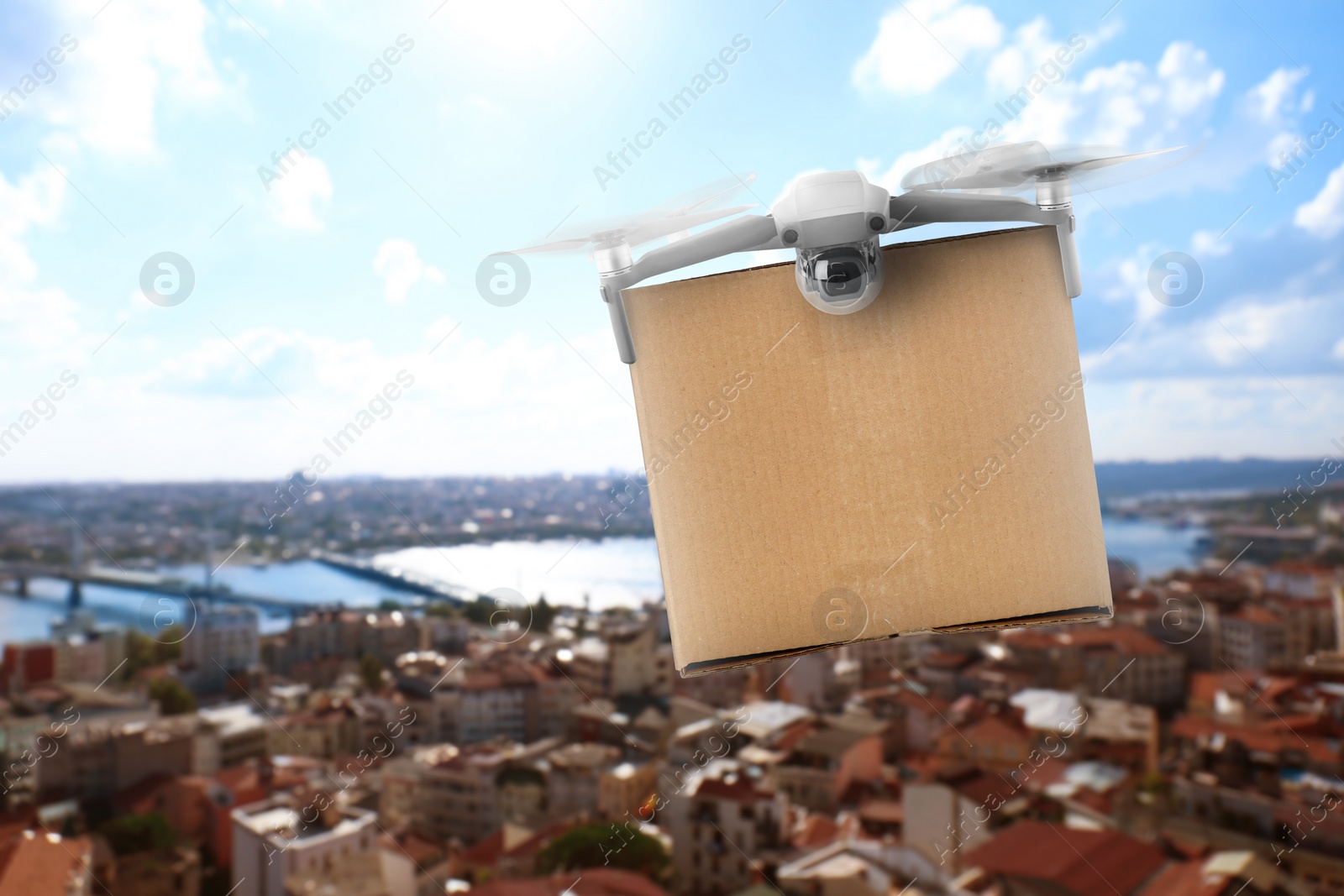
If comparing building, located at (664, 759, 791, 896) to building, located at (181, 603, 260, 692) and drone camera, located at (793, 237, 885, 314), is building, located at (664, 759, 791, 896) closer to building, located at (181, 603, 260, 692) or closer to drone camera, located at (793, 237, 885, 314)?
building, located at (181, 603, 260, 692)

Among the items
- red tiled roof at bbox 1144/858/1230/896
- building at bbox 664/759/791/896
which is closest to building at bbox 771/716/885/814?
building at bbox 664/759/791/896

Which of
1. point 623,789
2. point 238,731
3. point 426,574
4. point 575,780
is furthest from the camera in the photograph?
point 426,574

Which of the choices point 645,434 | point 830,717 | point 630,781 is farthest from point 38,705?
point 645,434

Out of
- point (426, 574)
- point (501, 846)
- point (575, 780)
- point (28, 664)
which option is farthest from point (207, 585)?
point (575, 780)

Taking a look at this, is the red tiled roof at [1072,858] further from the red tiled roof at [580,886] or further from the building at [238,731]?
the building at [238,731]

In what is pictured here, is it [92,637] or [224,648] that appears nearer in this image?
[92,637]

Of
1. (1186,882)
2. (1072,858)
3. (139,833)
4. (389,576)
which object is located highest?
(389,576)

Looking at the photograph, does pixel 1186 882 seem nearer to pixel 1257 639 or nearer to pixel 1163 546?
pixel 1257 639
